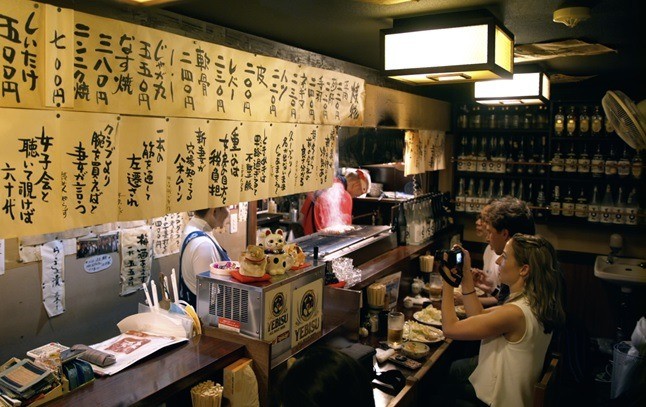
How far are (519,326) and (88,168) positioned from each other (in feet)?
8.70

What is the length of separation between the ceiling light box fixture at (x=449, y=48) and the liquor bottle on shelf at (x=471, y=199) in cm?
502

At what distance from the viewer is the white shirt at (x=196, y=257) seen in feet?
14.1

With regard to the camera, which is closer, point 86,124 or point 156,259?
point 86,124

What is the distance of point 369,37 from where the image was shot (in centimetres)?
441

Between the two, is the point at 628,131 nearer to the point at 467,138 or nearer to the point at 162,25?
the point at 467,138

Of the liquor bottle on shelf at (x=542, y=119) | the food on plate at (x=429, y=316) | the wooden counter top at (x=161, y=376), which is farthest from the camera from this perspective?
the liquor bottle on shelf at (x=542, y=119)

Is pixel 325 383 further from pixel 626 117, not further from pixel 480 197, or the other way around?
pixel 480 197

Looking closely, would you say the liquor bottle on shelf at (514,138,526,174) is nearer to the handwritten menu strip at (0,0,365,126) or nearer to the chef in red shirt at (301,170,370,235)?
the chef in red shirt at (301,170,370,235)

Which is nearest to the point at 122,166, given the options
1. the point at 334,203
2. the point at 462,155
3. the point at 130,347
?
the point at 130,347

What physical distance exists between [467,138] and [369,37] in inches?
182

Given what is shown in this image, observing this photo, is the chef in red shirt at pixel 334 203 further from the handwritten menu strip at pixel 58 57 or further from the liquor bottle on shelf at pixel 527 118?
the handwritten menu strip at pixel 58 57

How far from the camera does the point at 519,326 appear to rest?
326 centimetres

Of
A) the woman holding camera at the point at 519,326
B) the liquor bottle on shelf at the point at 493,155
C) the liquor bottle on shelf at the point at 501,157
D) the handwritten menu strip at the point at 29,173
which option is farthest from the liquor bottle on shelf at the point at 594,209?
the handwritten menu strip at the point at 29,173

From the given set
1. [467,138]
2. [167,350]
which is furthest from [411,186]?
[167,350]
